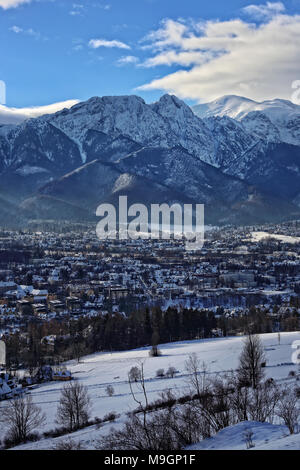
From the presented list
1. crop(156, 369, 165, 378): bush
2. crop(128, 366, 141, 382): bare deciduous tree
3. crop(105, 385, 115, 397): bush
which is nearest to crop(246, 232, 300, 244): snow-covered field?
crop(156, 369, 165, 378): bush

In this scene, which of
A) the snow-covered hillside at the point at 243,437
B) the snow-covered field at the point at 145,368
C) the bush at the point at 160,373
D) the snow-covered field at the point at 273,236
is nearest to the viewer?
the snow-covered hillside at the point at 243,437

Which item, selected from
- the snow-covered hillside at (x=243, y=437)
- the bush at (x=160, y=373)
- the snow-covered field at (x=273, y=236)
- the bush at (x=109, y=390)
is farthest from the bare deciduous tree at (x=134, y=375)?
the snow-covered field at (x=273, y=236)

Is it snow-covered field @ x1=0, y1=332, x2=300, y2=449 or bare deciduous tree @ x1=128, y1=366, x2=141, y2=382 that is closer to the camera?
snow-covered field @ x1=0, y1=332, x2=300, y2=449

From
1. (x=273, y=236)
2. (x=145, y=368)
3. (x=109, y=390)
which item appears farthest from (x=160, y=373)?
(x=273, y=236)

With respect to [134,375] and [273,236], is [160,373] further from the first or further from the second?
[273,236]

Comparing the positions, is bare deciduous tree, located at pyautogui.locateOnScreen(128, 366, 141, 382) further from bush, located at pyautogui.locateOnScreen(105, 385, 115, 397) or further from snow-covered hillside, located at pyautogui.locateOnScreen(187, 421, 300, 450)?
snow-covered hillside, located at pyautogui.locateOnScreen(187, 421, 300, 450)

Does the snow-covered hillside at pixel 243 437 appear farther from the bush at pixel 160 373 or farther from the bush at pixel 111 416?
the bush at pixel 160 373

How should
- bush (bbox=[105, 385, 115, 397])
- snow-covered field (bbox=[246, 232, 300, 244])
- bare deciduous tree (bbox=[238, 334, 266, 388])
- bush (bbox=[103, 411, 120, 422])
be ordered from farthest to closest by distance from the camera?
snow-covered field (bbox=[246, 232, 300, 244]) < bush (bbox=[105, 385, 115, 397]) < bare deciduous tree (bbox=[238, 334, 266, 388]) < bush (bbox=[103, 411, 120, 422])

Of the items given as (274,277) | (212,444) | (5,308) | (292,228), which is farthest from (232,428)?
(292,228)
